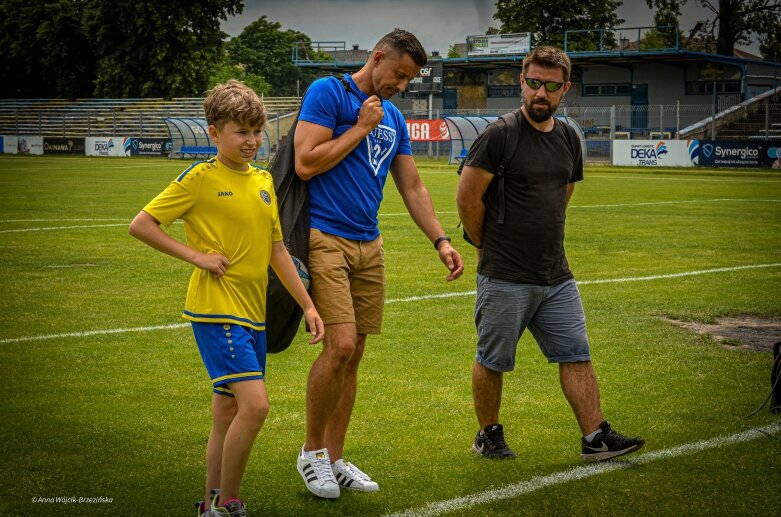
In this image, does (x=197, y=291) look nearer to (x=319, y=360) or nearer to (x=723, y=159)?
(x=319, y=360)

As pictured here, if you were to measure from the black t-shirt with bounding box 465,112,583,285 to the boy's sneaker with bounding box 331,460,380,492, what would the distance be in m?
1.25

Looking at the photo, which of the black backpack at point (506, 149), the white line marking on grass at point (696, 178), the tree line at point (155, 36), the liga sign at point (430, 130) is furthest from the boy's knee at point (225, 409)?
the tree line at point (155, 36)

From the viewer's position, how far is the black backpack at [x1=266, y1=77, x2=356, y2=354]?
465cm

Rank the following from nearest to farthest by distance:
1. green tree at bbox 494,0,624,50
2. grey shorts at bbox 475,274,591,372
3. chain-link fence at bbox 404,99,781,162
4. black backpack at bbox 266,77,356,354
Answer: black backpack at bbox 266,77,356,354 → grey shorts at bbox 475,274,591,372 → chain-link fence at bbox 404,99,781,162 → green tree at bbox 494,0,624,50

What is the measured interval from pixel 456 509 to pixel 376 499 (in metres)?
0.41

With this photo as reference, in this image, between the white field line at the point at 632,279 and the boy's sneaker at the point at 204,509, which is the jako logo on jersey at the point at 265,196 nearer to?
the boy's sneaker at the point at 204,509

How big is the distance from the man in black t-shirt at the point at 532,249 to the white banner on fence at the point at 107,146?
52195mm

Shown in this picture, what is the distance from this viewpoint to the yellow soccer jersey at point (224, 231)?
4078 mm

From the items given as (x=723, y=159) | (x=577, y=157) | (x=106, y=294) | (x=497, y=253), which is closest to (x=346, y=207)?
(x=497, y=253)

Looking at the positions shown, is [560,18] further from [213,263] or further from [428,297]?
[213,263]

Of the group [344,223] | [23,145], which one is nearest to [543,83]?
[344,223]

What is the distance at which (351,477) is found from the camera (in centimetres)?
484

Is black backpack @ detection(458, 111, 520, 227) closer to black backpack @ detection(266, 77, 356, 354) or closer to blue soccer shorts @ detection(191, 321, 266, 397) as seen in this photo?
black backpack @ detection(266, 77, 356, 354)

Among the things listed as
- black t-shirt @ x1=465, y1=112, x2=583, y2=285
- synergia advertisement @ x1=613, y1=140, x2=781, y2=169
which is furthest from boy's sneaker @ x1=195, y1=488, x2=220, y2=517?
synergia advertisement @ x1=613, y1=140, x2=781, y2=169
